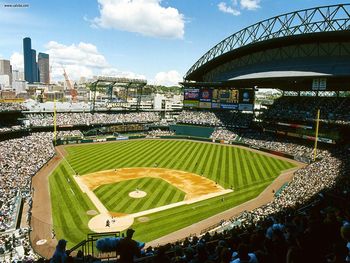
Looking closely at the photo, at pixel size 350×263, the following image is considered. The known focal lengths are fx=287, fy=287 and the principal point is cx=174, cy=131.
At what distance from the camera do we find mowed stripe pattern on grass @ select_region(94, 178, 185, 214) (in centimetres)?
3067

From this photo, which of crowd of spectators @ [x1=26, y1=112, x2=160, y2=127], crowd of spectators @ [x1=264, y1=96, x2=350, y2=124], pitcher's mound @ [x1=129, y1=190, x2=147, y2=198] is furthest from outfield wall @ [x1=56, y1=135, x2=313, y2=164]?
pitcher's mound @ [x1=129, y1=190, x2=147, y2=198]

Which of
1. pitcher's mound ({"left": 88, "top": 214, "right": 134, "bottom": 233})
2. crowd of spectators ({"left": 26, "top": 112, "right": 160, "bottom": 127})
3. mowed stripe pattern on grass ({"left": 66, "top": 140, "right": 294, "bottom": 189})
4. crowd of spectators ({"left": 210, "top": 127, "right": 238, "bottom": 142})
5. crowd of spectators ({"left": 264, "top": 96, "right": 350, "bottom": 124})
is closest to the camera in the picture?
pitcher's mound ({"left": 88, "top": 214, "right": 134, "bottom": 233})

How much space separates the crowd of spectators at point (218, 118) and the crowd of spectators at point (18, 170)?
35575 mm

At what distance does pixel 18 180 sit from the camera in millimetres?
34500

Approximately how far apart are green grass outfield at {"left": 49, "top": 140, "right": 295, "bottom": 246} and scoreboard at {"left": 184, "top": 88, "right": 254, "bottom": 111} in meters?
13.6

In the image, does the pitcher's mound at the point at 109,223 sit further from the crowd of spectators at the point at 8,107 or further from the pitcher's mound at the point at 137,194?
the crowd of spectators at the point at 8,107

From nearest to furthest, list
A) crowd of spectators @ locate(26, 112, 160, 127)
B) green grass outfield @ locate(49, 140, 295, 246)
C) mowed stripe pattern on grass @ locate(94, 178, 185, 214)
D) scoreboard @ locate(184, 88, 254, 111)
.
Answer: green grass outfield @ locate(49, 140, 295, 246)
mowed stripe pattern on grass @ locate(94, 178, 185, 214)
crowd of spectators @ locate(26, 112, 160, 127)
scoreboard @ locate(184, 88, 254, 111)

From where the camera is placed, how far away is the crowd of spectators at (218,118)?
74062mm

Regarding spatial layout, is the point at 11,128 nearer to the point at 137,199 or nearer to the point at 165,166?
the point at 165,166

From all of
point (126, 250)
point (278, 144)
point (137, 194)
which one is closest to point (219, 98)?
Result: point (278, 144)

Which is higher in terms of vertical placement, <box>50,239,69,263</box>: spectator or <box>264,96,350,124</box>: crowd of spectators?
<box>264,96,350,124</box>: crowd of spectators

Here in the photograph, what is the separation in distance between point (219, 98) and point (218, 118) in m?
5.35

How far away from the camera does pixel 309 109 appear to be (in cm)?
6034

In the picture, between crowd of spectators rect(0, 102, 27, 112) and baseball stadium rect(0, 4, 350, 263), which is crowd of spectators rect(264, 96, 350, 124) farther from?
crowd of spectators rect(0, 102, 27, 112)
